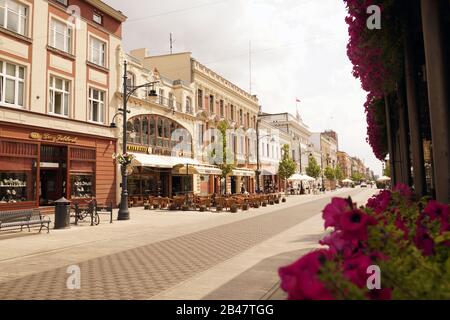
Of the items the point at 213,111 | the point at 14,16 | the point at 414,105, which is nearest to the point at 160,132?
the point at 213,111

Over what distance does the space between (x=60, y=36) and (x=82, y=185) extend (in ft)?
30.1

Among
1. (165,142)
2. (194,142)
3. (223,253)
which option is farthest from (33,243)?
(194,142)

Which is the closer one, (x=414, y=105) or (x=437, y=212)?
(x=437, y=212)

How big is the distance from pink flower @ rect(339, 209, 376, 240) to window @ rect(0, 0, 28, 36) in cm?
2109

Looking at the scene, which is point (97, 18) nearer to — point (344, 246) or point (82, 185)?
point (82, 185)

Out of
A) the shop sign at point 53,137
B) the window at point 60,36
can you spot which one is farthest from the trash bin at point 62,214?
the window at point 60,36

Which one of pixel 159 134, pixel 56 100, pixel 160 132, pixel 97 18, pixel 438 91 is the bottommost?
pixel 438 91

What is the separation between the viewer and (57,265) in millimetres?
7883

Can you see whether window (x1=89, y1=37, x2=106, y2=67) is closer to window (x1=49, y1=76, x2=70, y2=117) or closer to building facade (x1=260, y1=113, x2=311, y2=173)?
window (x1=49, y1=76, x2=70, y2=117)

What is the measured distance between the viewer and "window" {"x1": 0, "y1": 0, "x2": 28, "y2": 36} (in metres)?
18.1

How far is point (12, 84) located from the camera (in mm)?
18422

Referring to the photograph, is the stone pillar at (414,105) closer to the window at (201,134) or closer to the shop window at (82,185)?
the shop window at (82,185)
